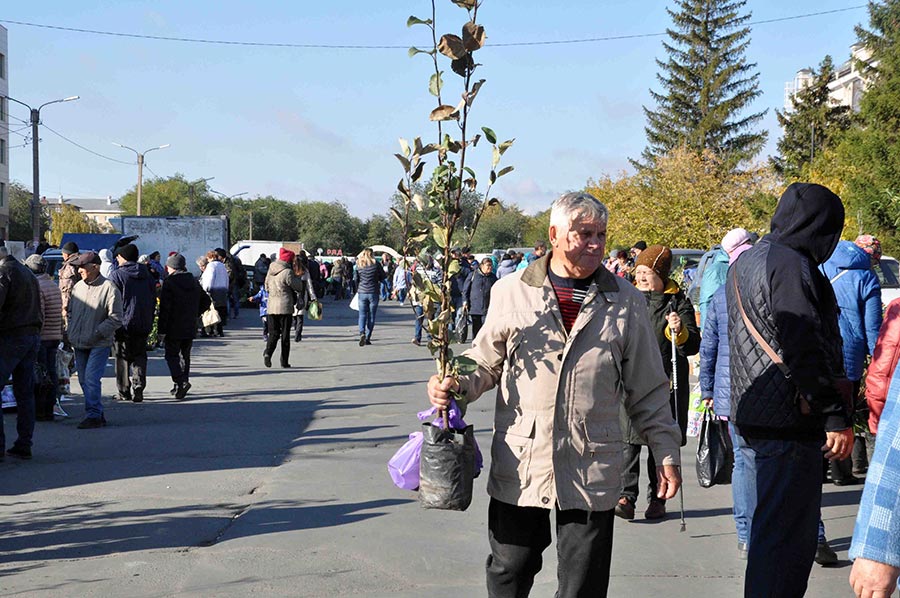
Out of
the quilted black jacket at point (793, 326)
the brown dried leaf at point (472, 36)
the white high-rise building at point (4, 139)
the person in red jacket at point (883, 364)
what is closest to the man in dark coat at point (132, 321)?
the brown dried leaf at point (472, 36)

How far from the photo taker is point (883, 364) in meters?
4.52

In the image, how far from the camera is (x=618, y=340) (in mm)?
4207

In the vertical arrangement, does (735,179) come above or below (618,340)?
above

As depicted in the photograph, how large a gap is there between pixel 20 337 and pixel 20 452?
980mm

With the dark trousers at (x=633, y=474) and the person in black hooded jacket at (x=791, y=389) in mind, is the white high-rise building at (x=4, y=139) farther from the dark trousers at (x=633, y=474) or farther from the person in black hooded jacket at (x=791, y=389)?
the person in black hooded jacket at (x=791, y=389)

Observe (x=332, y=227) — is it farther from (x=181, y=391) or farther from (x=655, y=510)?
(x=655, y=510)

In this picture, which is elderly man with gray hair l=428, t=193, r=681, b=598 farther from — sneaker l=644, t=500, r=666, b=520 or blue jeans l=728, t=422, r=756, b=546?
sneaker l=644, t=500, r=666, b=520

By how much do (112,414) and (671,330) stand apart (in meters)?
7.16

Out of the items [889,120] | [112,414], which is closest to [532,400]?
[112,414]

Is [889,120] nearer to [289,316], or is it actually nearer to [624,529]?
[289,316]

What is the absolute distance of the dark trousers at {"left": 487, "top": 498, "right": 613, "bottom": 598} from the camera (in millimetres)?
4098

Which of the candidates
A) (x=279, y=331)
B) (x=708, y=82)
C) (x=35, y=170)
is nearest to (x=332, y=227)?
(x=708, y=82)

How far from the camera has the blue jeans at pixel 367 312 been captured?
21.9 meters

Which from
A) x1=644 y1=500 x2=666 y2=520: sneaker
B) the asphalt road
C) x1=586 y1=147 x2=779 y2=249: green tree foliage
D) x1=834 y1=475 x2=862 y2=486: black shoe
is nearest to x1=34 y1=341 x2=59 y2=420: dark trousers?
the asphalt road
